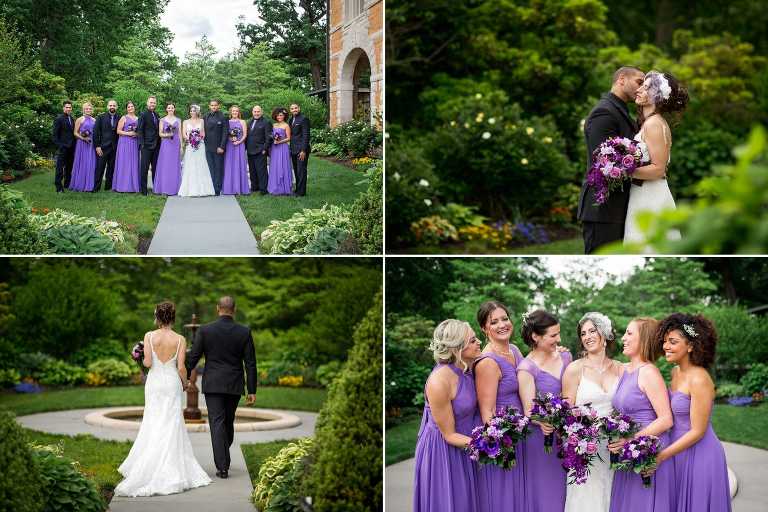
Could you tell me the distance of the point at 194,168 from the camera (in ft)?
25.0

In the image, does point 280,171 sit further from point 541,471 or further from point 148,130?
point 541,471

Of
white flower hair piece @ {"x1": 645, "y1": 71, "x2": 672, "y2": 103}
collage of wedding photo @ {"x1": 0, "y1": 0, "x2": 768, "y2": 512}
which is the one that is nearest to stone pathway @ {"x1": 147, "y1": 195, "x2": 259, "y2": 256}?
collage of wedding photo @ {"x1": 0, "y1": 0, "x2": 768, "y2": 512}

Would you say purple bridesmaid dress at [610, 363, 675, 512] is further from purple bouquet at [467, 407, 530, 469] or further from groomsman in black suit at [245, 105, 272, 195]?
groomsman in black suit at [245, 105, 272, 195]

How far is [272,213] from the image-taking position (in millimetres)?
7547

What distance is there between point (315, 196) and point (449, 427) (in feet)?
9.05

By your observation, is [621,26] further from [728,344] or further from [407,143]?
[728,344]

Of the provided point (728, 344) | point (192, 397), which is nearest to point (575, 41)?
point (728, 344)

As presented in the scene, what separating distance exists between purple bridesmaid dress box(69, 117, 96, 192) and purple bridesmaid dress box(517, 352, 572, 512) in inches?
145

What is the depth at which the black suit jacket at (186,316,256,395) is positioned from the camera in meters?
6.66

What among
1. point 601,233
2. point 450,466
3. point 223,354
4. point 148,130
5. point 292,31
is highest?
point 292,31

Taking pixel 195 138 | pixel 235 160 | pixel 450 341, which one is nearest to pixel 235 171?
pixel 235 160

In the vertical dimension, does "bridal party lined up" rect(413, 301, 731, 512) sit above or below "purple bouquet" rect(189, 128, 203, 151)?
below

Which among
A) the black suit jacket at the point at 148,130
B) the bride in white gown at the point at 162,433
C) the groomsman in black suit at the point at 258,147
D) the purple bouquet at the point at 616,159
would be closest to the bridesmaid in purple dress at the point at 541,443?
the purple bouquet at the point at 616,159

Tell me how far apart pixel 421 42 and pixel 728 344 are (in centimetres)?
427
